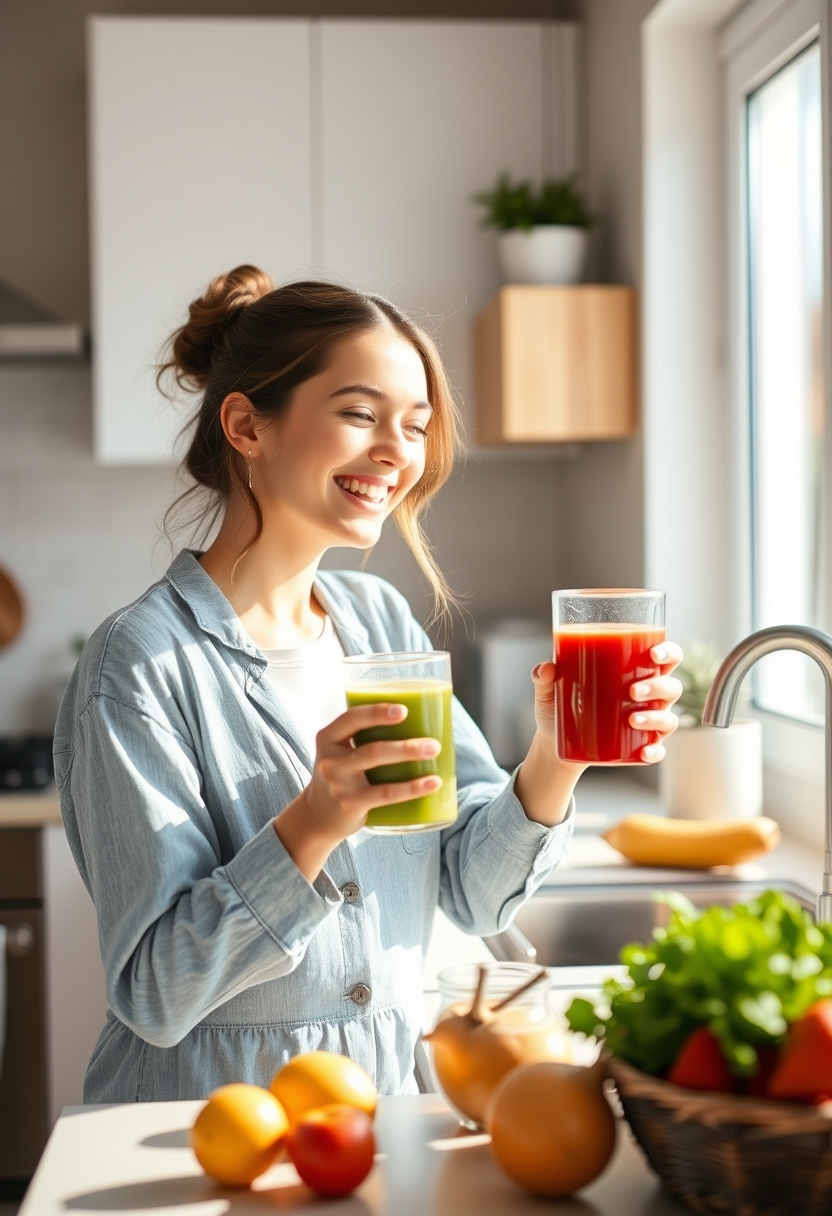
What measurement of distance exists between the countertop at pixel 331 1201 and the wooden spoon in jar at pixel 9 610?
2.45 m

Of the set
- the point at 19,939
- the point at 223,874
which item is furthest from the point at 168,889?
the point at 19,939

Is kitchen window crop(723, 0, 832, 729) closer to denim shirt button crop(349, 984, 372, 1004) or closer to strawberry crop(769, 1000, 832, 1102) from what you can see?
denim shirt button crop(349, 984, 372, 1004)

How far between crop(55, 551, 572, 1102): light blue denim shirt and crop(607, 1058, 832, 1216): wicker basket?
0.39m

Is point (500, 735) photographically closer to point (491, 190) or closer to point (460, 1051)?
point (491, 190)

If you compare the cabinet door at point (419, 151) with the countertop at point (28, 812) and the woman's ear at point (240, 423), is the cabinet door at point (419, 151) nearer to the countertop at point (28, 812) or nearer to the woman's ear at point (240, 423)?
the countertop at point (28, 812)

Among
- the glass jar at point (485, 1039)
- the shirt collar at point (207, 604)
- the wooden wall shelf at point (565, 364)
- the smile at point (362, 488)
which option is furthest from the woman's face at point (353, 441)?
the wooden wall shelf at point (565, 364)

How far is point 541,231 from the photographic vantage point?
2.76 m

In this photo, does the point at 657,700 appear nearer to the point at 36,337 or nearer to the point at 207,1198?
the point at 207,1198

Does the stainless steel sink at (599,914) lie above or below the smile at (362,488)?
below

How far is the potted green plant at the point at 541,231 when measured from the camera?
109 inches

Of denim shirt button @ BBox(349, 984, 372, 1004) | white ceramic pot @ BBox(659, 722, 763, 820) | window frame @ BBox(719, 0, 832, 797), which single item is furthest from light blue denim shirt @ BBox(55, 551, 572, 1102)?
window frame @ BBox(719, 0, 832, 797)

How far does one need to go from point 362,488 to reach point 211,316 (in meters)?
0.32

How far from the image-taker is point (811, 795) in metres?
2.24

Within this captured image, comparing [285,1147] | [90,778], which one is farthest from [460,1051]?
[90,778]
